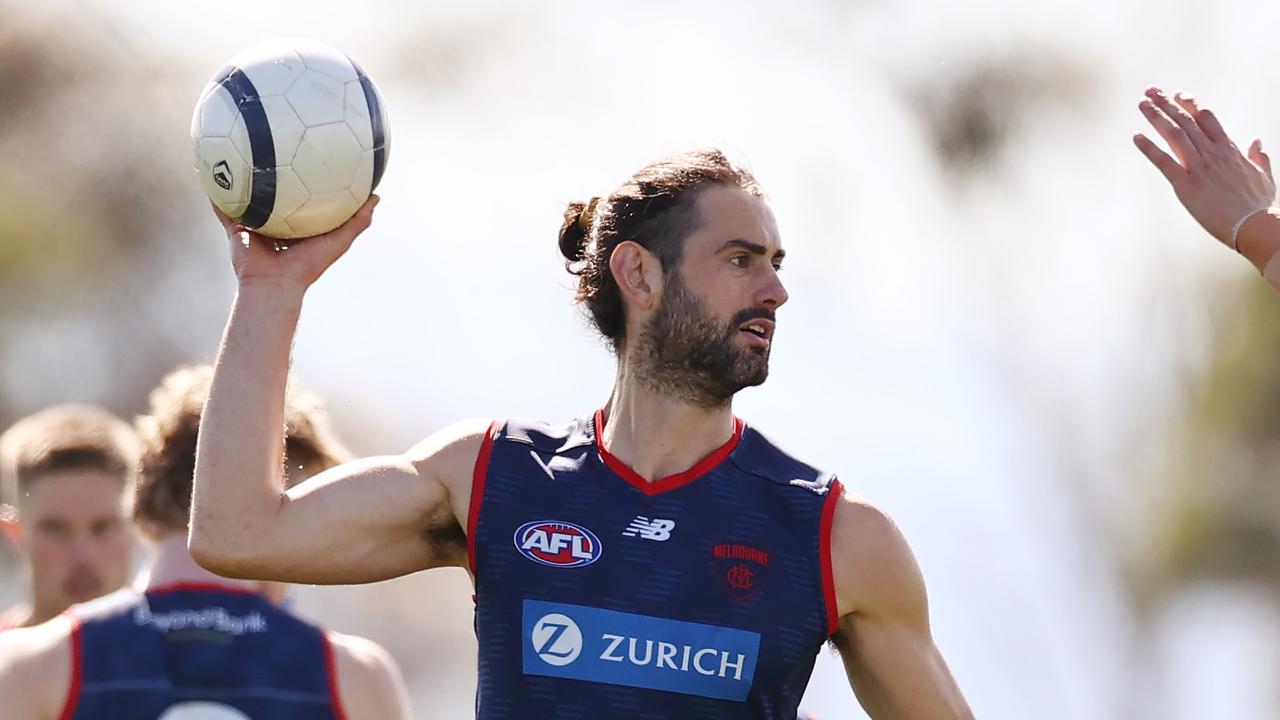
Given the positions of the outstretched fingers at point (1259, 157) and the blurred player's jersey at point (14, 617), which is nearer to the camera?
the outstretched fingers at point (1259, 157)

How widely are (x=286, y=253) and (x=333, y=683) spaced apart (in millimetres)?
1358

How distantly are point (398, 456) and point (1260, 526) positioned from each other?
1554cm

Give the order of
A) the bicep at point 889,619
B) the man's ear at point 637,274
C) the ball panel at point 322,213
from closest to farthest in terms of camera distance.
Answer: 1. the bicep at point 889,619
2. the ball panel at point 322,213
3. the man's ear at point 637,274

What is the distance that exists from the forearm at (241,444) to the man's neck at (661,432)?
0.97 meters

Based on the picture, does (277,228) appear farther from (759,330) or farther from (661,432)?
(759,330)

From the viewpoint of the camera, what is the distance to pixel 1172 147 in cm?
551

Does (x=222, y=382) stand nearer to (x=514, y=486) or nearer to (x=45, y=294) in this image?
(x=514, y=486)

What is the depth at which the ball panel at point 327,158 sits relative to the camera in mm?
5344

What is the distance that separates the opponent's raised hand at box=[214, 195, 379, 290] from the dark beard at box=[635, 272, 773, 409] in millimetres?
917

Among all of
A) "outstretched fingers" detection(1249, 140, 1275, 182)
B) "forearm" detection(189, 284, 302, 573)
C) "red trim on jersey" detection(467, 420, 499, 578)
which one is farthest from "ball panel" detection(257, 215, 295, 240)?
"outstretched fingers" detection(1249, 140, 1275, 182)

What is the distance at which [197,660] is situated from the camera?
5758mm

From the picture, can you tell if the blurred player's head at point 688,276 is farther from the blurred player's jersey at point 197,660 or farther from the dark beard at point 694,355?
the blurred player's jersey at point 197,660

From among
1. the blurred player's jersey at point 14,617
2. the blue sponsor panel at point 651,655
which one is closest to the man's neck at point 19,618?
the blurred player's jersey at point 14,617

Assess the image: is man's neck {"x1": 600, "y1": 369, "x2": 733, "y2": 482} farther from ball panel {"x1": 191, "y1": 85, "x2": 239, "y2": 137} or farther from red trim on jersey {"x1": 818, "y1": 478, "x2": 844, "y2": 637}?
ball panel {"x1": 191, "y1": 85, "x2": 239, "y2": 137}
